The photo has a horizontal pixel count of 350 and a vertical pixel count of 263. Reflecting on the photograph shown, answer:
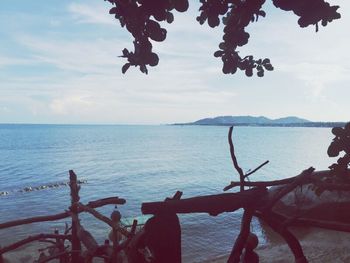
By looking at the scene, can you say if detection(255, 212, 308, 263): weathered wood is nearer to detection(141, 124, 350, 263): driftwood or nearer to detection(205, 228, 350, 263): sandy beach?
detection(141, 124, 350, 263): driftwood

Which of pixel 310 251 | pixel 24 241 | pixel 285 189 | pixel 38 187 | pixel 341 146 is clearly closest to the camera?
pixel 285 189

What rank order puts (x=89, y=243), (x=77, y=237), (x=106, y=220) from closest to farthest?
(x=89, y=243), (x=106, y=220), (x=77, y=237)

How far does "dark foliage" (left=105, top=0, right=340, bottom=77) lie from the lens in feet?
9.37

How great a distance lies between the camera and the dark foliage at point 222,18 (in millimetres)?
2855

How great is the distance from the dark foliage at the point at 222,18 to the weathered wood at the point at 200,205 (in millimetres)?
1825

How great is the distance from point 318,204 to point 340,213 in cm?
135

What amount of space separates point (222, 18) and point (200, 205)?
10.3ft

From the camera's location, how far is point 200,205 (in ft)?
5.47

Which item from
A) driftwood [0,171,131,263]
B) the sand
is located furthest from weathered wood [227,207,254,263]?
the sand

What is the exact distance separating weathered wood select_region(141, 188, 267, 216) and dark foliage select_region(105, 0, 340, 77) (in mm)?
1825

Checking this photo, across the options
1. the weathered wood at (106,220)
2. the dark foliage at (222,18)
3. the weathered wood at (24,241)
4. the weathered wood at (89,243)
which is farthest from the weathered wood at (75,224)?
the dark foliage at (222,18)

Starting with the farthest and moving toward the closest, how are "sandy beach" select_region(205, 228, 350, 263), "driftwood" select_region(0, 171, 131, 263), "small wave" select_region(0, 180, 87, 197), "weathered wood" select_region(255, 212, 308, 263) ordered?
A: "small wave" select_region(0, 180, 87, 197) → "sandy beach" select_region(205, 228, 350, 263) → "driftwood" select_region(0, 171, 131, 263) → "weathered wood" select_region(255, 212, 308, 263)

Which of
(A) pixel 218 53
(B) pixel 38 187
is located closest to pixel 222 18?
(A) pixel 218 53

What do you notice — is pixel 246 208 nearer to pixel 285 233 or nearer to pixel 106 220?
pixel 285 233
